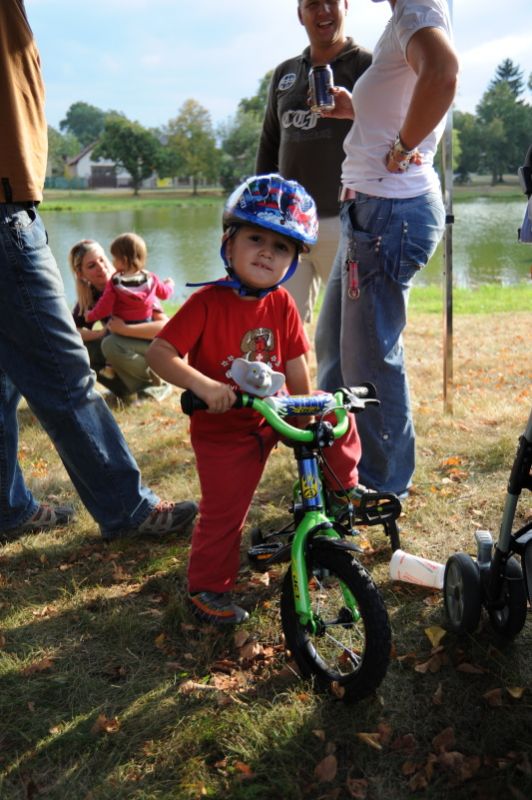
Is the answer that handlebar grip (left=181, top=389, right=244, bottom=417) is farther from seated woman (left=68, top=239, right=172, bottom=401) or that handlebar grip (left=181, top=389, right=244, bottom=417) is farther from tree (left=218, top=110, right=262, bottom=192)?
tree (left=218, top=110, right=262, bottom=192)

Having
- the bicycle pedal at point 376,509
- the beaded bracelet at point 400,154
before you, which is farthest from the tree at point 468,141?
the bicycle pedal at point 376,509

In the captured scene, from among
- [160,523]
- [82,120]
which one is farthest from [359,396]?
[82,120]

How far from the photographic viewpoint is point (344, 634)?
2.84 meters

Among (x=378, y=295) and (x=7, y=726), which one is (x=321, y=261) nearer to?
(x=378, y=295)

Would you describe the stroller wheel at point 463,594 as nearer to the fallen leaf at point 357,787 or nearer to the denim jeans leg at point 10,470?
the fallen leaf at point 357,787

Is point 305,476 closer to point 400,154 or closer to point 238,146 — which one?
point 400,154

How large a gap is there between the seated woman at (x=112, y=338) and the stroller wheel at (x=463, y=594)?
4.00 meters

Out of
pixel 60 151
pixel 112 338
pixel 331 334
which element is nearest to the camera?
pixel 331 334

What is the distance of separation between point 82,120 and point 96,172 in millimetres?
52373

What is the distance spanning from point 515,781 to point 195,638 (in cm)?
131

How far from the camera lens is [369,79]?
11.1 feet

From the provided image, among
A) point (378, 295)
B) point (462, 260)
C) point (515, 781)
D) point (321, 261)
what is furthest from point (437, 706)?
point (462, 260)

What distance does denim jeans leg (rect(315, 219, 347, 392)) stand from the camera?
3.97 m

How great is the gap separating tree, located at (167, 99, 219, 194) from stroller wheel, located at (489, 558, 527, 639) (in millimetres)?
74870
